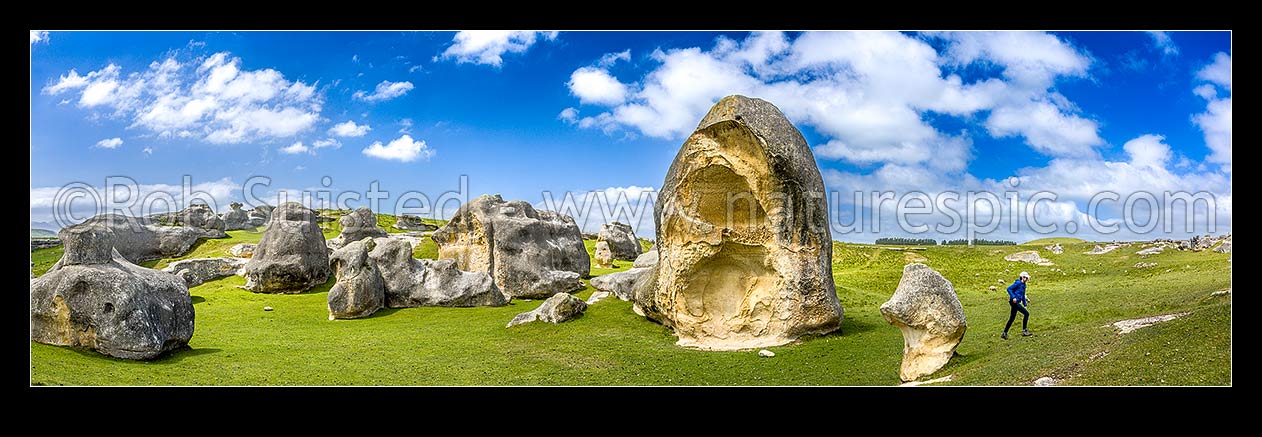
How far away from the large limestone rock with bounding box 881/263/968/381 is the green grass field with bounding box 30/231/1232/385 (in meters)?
0.48

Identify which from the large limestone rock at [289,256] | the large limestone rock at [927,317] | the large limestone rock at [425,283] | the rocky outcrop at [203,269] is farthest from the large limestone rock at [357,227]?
the large limestone rock at [927,317]

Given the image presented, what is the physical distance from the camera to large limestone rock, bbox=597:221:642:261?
5869 centimetres

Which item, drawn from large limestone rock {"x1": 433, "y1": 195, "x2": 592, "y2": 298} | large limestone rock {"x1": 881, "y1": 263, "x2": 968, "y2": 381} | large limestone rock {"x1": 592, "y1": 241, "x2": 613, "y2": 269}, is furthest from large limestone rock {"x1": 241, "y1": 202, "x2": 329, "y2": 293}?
large limestone rock {"x1": 881, "y1": 263, "x2": 968, "y2": 381}

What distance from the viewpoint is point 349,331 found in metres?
28.2

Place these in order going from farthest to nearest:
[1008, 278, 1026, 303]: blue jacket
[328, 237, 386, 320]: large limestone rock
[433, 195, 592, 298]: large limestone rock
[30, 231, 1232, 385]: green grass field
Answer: [433, 195, 592, 298]: large limestone rock → [328, 237, 386, 320]: large limestone rock → [1008, 278, 1026, 303]: blue jacket → [30, 231, 1232, 385]: green grass field

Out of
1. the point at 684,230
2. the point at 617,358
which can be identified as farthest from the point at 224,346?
the point at 684,230

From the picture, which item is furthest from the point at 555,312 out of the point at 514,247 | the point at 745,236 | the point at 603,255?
the point at 603,255

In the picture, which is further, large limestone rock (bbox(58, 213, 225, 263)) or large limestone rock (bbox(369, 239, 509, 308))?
large limestone rock (bbox(58, 213, 225, 263))

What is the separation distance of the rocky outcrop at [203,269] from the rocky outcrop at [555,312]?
1867cm

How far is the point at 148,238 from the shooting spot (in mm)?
46062

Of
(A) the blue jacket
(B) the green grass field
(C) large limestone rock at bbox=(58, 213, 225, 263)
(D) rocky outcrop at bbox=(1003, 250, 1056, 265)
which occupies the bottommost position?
(B) the green grass field

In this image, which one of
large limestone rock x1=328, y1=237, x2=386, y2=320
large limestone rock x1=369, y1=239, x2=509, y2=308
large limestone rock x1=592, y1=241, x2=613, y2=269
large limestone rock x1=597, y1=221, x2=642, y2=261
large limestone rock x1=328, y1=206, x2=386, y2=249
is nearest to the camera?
large limestone rock x1=328, y1=237, x2=386, y2=320

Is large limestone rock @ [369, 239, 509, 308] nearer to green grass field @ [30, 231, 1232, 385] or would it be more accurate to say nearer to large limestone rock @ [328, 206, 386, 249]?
green grass field @ [30, 231, 1232, 385]

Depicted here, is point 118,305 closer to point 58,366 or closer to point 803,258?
point 58,366
